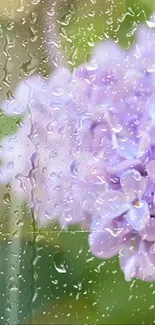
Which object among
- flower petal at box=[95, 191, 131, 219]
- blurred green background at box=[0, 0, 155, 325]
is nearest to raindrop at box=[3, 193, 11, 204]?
blurred green background at box=[0, 0, 155, 325]

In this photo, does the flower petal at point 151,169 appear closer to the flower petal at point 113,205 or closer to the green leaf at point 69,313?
the flower petal at point 113,205

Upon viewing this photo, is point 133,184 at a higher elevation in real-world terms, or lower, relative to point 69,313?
higher

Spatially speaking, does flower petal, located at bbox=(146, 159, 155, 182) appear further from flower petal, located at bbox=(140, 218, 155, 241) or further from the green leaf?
the green leaf

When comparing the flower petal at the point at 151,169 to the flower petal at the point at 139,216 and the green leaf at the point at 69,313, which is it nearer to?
the flower petal at the point at 139,216

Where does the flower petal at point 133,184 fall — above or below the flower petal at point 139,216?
above

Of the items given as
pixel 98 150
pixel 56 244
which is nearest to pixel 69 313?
pixel 56 244

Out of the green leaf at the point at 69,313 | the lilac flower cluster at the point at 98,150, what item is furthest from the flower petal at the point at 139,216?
the green leaf at the point at 69,313

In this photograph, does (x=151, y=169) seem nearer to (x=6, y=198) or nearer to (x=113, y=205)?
(x=113, y=205)
